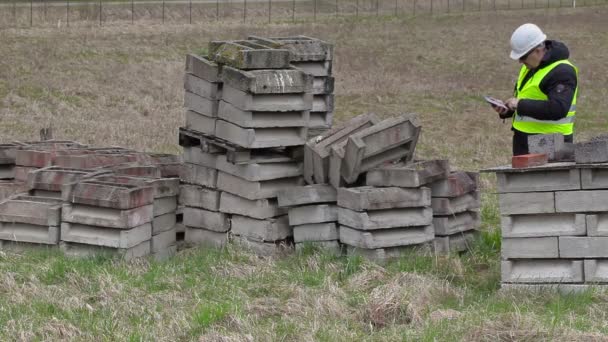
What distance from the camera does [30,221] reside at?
31.6ft

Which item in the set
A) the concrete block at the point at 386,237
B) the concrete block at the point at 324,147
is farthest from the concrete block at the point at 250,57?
the concrete block at the point at 386,237

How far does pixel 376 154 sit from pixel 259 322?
9.13 ft

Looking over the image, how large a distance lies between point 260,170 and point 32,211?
2.26 meters

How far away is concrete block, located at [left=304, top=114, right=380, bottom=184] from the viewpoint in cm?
941

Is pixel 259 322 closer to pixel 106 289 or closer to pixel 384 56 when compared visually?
pixel 106 289

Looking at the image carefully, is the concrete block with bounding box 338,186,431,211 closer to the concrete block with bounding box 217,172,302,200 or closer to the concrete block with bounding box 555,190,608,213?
the concrete block with bounding box 217,172,302,200

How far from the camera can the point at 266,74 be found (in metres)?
9.45

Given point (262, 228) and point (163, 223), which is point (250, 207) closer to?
point (262, 228)

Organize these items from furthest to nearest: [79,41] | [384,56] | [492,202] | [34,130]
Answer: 1. [384,56]
2. [79,41]
3. [34,130]
4. [492,202]

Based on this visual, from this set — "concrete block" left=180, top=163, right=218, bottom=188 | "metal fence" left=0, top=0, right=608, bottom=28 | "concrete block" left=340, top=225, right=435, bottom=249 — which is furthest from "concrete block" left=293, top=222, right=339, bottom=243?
"metal fence" left=0, top=0, right=608, bottom=28

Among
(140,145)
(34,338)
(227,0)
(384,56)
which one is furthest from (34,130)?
(227,0)

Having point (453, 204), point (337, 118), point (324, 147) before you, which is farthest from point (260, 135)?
point (337, 118)

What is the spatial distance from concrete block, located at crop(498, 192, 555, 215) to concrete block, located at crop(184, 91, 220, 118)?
306cm

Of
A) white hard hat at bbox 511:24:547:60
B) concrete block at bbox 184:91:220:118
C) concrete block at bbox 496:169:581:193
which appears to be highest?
white hard hat at bbox 511:24:547:60
